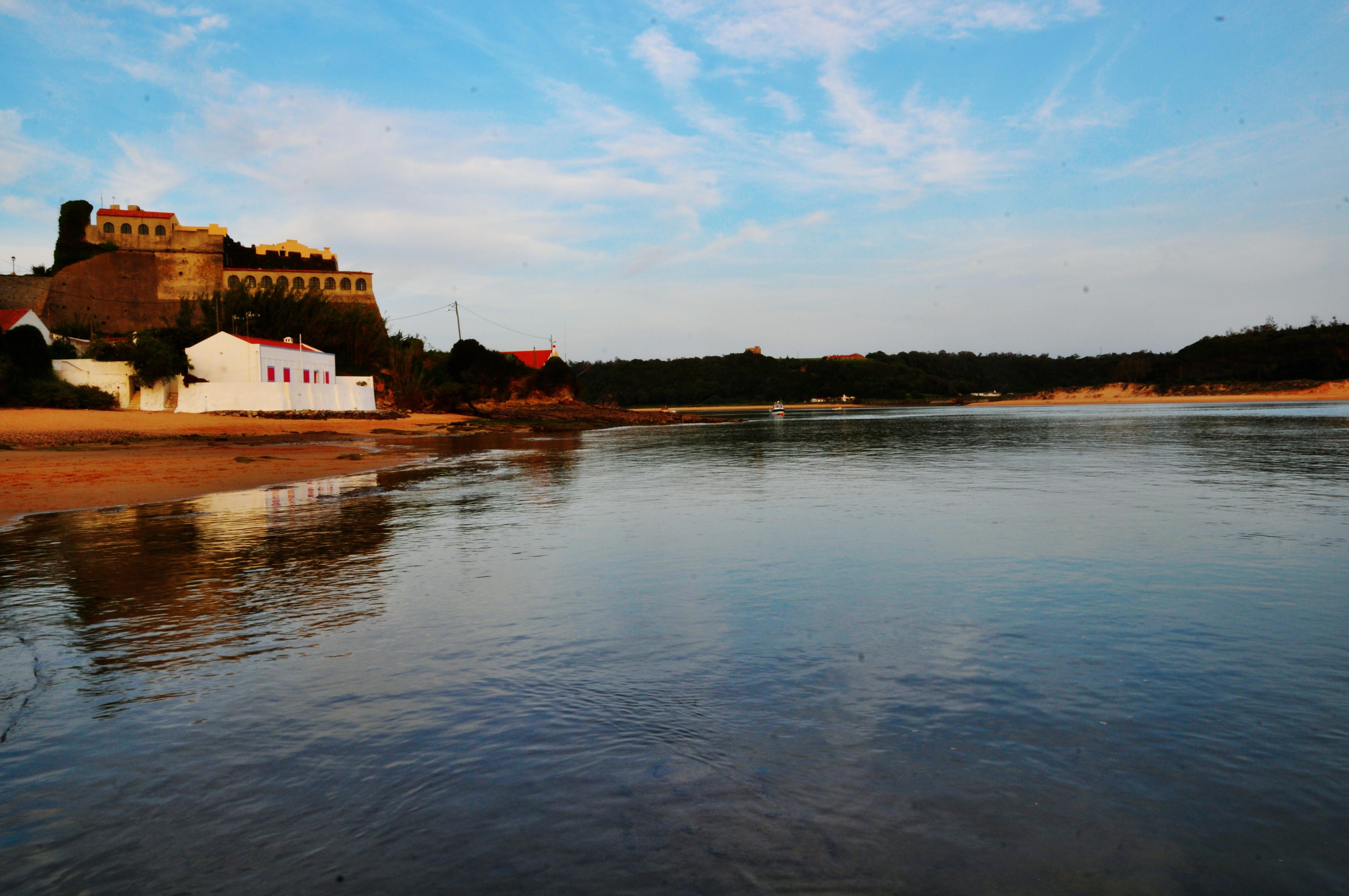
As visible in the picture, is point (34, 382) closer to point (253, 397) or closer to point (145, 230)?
point (253, 397)

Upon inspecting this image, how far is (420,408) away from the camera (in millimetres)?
76375

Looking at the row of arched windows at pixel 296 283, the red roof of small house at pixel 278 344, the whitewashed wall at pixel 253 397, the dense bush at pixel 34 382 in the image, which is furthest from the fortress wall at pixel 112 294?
the dense bush at pixel 34 382

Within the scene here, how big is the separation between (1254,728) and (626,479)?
21.9 m

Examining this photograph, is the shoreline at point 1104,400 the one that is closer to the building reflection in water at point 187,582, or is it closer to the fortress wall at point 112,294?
the fortress wall at point 112,294

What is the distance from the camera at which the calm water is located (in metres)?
4.29

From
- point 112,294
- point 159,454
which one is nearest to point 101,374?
point 159,454

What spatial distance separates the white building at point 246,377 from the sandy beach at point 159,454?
3.80 metres

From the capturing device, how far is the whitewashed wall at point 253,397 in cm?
5131

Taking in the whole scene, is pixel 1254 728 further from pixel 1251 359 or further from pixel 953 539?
pixel 1251 359

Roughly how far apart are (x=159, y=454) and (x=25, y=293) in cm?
5244

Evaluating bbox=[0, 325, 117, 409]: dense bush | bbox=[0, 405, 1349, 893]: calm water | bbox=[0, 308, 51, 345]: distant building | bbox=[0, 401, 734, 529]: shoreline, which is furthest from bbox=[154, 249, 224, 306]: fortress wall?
bbox=[0, 405, 1349, 893]: calm water

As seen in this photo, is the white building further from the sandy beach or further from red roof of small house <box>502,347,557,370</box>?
red roof of small house <box>502,347,557,370</box>

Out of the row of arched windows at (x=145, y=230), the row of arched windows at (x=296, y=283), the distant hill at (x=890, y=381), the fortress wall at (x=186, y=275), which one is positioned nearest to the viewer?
the fortress wall at (x=186, y=275)

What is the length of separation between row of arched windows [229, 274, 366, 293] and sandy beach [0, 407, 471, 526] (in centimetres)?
3360
